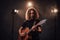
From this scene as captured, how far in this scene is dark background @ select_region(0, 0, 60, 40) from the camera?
2102 millimetres

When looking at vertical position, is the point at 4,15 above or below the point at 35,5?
below

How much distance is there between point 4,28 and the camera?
212 cm

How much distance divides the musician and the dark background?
0.18ft

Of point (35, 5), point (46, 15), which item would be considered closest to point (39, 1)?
point (35, 5)

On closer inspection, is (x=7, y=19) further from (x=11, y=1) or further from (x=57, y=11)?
(x=57, y=11)

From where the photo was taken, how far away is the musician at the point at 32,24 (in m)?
2.07

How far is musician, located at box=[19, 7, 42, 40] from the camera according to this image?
207cm

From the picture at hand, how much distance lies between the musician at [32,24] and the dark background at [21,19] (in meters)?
0.05

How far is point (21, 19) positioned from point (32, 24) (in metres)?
0.17

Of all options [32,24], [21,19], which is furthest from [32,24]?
[21,19]

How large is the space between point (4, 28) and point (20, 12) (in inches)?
12.2

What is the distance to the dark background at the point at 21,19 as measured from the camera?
2102 millimetres

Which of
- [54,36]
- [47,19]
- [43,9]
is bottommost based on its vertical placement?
[54,36]

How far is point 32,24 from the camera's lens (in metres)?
2.09
